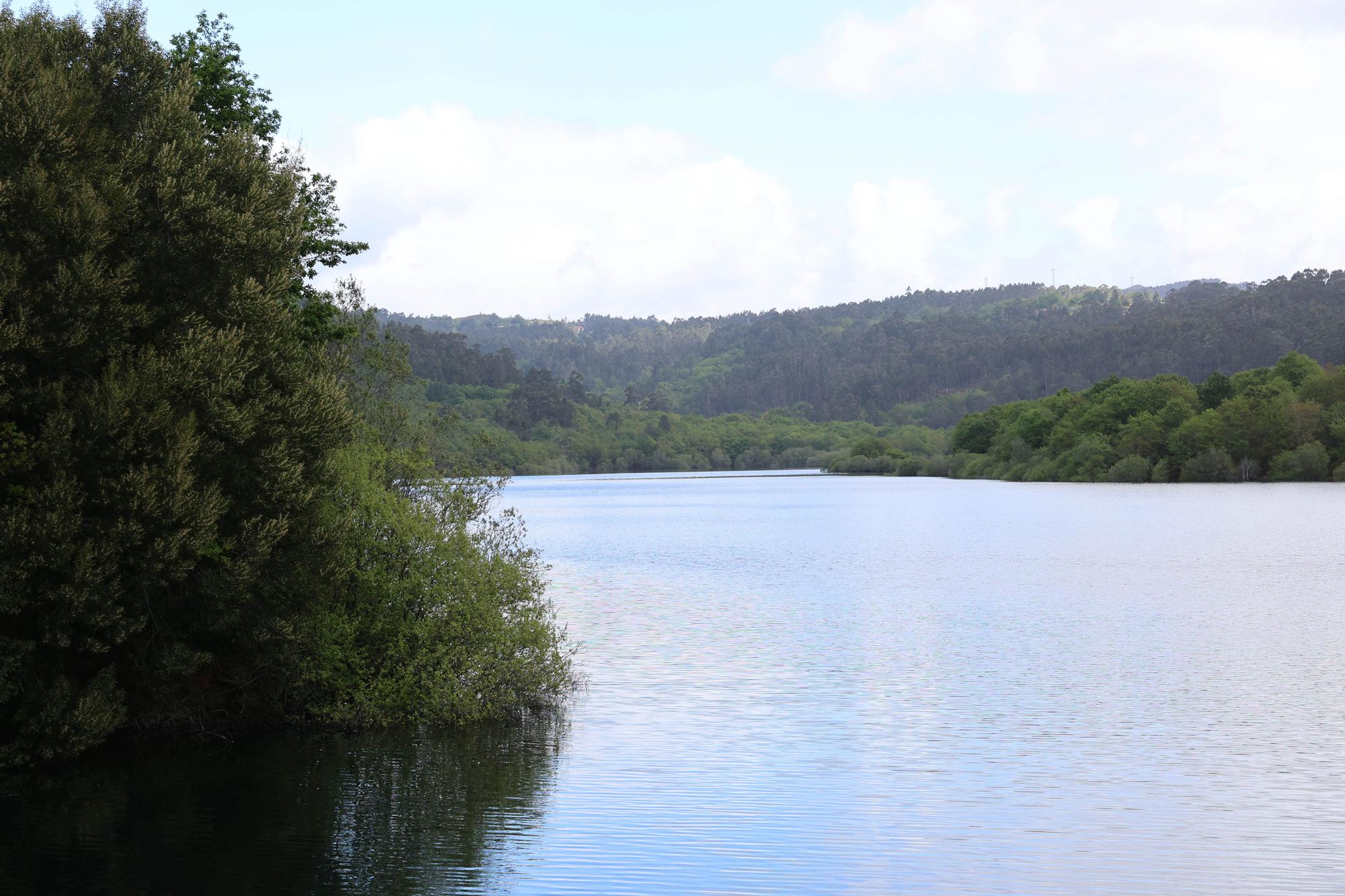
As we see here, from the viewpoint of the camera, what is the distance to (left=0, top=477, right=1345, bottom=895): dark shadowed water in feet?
53.4

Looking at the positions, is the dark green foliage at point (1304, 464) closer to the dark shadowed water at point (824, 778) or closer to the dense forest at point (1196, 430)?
the dense forest at point (1196, 430)

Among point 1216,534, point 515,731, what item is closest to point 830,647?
point 515,731

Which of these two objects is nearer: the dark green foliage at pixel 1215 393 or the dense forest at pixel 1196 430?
the dense forest at pixel 1196 430

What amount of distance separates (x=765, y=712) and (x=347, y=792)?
9.56m

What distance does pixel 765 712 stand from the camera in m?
26.7

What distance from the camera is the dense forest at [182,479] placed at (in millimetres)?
20047

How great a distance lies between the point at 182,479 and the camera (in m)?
20.3

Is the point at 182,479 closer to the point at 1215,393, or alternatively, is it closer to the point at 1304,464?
the point at 1304,464

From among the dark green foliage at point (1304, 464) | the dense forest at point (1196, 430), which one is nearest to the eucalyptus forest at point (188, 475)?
the dark green foliage at point (1304, 464)

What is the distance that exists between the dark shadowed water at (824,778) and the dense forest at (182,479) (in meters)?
1.24

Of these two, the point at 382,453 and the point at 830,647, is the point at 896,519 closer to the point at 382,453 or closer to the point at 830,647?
the point at 830,647

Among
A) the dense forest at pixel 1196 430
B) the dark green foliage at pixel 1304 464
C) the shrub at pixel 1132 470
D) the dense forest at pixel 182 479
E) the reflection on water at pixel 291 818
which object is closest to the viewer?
the reflection on water at pixel 291 818

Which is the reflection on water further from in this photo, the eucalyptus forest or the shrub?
the shrub

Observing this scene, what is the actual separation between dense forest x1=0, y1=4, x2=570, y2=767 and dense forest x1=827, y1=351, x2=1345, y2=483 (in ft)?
418
